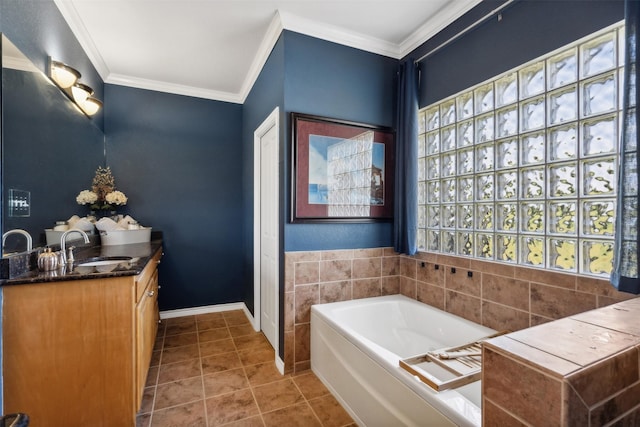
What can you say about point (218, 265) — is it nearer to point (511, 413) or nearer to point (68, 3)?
point (68, 3)

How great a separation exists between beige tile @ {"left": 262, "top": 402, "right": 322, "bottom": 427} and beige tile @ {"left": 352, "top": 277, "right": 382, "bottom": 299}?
88 cm

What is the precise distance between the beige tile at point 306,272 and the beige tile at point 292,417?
79 centimetres

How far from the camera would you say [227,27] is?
7.40 feet

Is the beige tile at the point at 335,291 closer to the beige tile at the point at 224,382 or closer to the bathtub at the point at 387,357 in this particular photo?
the bathtub at the point at 387,357

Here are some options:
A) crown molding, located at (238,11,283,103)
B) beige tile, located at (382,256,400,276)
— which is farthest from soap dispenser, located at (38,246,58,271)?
beige tile, located at (382,256,400,276)

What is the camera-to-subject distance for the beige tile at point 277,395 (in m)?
1.83

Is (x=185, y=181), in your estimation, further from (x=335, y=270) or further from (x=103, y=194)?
(x=335, y=270)

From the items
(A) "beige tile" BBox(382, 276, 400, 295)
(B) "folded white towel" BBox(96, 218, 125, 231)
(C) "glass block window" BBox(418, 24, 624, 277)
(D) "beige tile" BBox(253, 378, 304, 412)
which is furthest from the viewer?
(B) "folded white towel" BBox(96, 218, 125, 231)

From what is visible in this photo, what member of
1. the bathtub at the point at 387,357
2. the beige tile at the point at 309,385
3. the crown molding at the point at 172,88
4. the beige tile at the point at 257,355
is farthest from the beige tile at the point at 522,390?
the crown molding at the point at 172,88

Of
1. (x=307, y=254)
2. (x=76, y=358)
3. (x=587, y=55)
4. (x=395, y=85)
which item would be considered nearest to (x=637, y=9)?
(x=587, y=55)

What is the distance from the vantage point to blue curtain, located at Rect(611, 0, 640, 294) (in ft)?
3.75

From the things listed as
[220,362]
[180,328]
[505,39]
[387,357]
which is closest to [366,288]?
[387,357]

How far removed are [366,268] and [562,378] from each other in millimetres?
1832

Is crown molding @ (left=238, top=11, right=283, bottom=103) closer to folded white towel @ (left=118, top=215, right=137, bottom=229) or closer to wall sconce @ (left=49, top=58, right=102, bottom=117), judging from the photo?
wall sconce @ (left=49, top=58, right=102, bottom=117)
